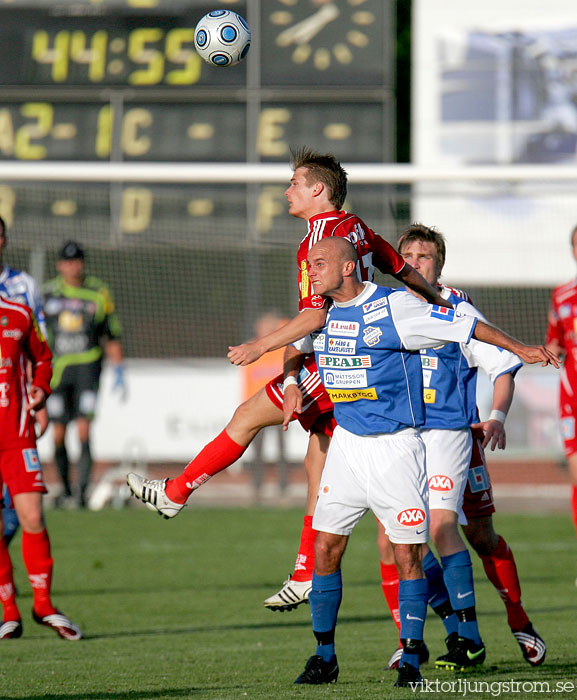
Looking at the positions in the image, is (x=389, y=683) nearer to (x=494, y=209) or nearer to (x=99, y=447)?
(x=99, y=447)

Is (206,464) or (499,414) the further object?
(206,464)

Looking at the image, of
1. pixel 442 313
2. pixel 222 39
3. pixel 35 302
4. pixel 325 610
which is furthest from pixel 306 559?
pixel 222 39

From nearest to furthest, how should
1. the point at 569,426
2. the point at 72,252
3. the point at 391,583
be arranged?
the point at 391,583 < the point at 569,426 < the point at 72,252

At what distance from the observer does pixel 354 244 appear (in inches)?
218

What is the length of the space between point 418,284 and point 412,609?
59.2 inches

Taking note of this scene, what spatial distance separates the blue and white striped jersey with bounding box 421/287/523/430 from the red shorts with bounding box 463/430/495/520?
19cm

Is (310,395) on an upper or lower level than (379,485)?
upper

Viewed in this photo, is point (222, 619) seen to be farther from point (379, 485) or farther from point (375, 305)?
point (375, 305)

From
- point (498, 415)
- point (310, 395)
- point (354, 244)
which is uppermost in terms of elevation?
point (354, 244)

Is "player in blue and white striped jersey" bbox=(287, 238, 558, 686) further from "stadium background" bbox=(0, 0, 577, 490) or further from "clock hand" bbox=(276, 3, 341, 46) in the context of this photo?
"clock hand" bbox=(276, 3, 341, 46)

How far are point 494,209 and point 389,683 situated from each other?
14.2 m

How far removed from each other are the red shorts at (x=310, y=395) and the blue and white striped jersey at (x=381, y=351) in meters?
0.51

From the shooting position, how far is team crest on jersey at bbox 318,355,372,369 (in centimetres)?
516

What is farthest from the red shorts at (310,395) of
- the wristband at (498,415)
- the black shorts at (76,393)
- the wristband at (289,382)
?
the black shorts at (76,393)
